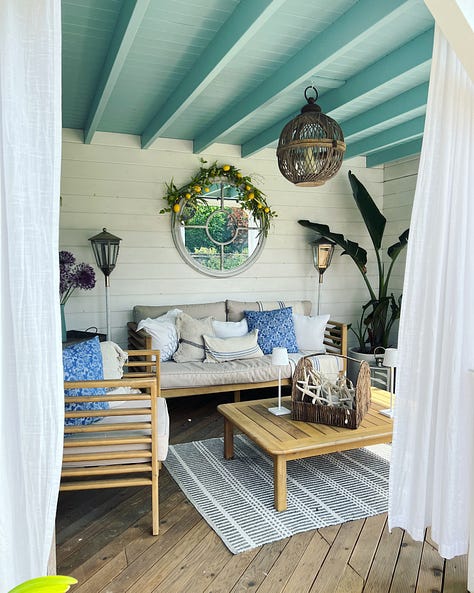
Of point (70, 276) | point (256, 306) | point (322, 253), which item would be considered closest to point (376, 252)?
point (322, 253)

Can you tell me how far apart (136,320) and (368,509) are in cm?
284

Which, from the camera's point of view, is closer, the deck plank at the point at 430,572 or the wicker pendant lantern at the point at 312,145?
the deck plank at the point at 430,572

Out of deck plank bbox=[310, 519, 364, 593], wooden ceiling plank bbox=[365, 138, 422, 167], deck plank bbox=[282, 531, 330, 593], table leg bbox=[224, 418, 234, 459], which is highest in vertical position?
wooden ceiling plank bbox=[365, 138, 422, 167]

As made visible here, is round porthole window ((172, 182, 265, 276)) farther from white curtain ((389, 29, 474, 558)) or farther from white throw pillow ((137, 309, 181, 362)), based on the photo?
white curtain ((389, 29, 474, 558))

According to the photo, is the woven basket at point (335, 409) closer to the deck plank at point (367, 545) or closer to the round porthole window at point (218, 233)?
the deck plank at point (367, 545)

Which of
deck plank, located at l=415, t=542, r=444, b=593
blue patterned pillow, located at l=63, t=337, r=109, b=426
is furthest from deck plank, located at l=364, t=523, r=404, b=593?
blue patterned pillow, located at l=63, t=337, r=109, b=426

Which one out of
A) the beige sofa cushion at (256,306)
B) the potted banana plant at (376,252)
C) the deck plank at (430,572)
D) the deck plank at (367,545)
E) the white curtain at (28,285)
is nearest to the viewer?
the white curtain at (28,285)

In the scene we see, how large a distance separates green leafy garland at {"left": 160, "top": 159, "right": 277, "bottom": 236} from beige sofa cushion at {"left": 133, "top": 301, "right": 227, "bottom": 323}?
3.11ft

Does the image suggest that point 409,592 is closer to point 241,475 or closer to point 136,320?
point 241,475

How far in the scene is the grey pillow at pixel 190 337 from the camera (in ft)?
14.1

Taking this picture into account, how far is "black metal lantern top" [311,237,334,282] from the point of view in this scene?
5234 mm

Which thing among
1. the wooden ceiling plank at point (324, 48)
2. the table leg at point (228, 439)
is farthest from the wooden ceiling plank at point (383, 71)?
the table leg at point (228, 439)

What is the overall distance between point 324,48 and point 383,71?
595mm

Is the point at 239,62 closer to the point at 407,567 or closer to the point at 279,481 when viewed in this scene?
the point at 279,481
